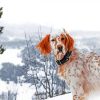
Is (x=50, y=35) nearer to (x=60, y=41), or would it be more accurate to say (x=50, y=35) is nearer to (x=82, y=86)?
(x=60, y=41)

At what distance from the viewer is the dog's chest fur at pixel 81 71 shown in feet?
34.5

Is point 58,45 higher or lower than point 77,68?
higher

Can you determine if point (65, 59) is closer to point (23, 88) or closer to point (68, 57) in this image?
point (68, 57)

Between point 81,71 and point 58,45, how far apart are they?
33.1 inches

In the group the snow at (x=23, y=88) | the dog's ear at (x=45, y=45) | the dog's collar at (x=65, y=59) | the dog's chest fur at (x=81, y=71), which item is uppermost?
the dog's ear at (x=45, y=45)

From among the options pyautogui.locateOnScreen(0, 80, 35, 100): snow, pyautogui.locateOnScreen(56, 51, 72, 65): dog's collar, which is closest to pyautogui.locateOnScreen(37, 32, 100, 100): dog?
pyautogui.locateOnScreen(56, 51, 72, 65): dog's collar

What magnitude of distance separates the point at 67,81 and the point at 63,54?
726 mm

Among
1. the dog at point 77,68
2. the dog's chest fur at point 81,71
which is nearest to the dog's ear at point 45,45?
the dog at point 77,68

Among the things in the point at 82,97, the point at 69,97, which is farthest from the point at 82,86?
the point at 69,97

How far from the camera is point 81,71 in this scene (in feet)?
34.6

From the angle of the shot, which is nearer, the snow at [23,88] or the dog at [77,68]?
the dog at [77,68]

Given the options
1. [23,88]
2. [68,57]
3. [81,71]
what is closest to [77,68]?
[81,71]

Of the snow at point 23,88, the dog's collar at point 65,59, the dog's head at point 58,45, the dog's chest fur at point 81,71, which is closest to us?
the dog's head at point 58,45

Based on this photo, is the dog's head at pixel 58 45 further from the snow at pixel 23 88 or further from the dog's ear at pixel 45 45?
the snow at pixel 23 88
